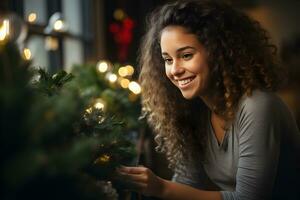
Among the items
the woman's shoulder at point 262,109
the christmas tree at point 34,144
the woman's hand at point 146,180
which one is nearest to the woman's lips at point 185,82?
the woman's shoulder at point 262,109

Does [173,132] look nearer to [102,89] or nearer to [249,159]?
[249,159]

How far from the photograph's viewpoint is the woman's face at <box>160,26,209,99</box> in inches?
62.3

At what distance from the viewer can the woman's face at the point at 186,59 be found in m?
1.58

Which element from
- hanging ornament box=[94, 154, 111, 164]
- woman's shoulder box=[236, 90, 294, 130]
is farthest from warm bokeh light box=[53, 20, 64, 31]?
hanging ornament box=[94, 154, 111, 164]

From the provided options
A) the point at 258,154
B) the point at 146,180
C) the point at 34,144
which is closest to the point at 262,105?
the point at 258,154

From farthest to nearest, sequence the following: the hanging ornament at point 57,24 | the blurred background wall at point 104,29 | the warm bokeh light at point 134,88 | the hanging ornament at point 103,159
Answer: the blurred background wall at point 104,29
the hanging ornament at point 57,24
the warm bokeh light at point 134,88
the hanging ornament at point 103,159

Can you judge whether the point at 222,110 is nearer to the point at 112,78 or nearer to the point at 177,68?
the point at 177,68

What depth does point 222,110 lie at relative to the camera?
1685 mm

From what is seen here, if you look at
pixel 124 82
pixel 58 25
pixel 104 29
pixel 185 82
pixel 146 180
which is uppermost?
pixel 104 29

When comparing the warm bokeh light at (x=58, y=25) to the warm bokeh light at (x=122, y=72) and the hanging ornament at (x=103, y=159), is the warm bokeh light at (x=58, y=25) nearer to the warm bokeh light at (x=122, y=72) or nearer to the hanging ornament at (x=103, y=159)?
the warm bokeh light at (x=122, y=72)

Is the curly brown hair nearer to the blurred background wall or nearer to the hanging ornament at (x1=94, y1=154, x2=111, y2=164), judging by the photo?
the hanging ornament at (x1=94, y1=154, x2=111, y2=164)

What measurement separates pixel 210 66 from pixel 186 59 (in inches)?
3.8

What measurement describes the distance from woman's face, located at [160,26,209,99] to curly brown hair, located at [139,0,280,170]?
0.09ft

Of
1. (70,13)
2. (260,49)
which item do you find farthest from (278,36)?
(260,49)
